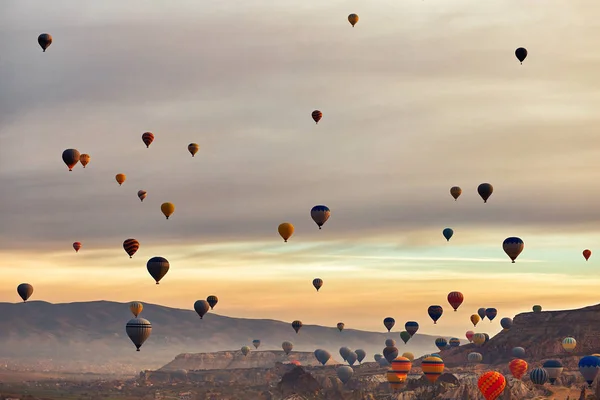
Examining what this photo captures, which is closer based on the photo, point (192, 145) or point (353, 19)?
point (353, 19)

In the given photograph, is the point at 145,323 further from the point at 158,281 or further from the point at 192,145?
the point at 192,145

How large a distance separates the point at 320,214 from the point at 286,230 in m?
13.2

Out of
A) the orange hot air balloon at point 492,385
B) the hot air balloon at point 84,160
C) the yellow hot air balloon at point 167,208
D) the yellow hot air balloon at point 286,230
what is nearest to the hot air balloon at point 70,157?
the hot air balloon at point 84,160

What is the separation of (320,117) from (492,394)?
64602 millimetres

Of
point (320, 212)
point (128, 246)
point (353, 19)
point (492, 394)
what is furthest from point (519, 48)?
point (128, 246)

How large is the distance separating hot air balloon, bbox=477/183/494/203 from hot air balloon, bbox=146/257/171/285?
6436 cm

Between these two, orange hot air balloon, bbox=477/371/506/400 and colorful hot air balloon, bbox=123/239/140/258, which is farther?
colorful hot air balloon, bbox=123/239/140/258

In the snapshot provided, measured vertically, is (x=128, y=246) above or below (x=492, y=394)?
above

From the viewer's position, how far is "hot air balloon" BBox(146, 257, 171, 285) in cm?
18009

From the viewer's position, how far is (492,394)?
631 ft

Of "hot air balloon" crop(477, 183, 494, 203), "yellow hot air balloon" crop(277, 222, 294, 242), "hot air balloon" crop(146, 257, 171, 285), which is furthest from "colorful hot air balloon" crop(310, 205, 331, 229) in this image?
"hot air balloon" crop(477, 183, 494, 203)

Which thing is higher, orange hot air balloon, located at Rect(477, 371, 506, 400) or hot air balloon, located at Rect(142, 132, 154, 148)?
hot air balloon, located at Rect(142, 132, 154, 148)

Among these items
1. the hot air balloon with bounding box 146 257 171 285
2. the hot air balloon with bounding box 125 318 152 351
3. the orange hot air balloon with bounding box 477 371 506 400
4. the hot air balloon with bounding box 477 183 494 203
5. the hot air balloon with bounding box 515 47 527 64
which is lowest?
the orange hot air balloon with bounding box 477 371 506 400

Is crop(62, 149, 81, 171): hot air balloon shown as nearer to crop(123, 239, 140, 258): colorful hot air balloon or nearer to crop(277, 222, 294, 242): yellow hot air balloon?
crop(123, 239, 140, 258): colorful hot air balloon
